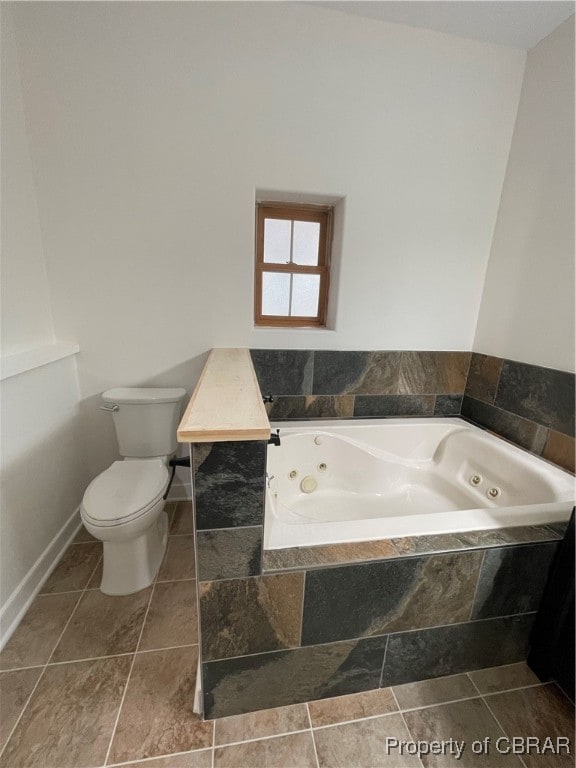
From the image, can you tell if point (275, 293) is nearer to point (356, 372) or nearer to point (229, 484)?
point (356, 372)

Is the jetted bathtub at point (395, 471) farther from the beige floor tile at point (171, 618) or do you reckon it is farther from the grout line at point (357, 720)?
the grout line at point (357, 720)

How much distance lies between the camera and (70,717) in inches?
39.4

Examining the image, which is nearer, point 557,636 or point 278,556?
point 278,556

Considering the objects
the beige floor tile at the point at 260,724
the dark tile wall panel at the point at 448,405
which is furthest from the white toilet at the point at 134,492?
the dark tile wall panel at the point at 448,405

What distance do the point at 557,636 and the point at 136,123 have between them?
268cm

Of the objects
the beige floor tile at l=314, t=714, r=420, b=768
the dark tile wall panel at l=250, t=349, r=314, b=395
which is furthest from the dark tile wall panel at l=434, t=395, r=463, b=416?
the beige floor tile at l=314, t=714, r=420, b=768

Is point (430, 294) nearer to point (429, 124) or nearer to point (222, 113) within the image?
point (429, 124)

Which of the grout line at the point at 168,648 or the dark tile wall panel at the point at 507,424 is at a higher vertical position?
the dark tile wall panel at the point at 507,424

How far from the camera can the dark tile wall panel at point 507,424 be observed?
1.64 m

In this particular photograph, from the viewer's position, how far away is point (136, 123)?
5.05 feet

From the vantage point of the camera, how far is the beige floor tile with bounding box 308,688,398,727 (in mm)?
1031

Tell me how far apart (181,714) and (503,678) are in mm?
1113

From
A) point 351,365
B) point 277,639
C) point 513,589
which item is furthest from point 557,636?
point 351,365

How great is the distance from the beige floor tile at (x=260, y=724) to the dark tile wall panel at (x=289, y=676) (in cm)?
2
